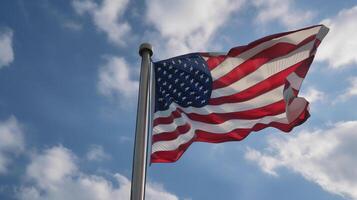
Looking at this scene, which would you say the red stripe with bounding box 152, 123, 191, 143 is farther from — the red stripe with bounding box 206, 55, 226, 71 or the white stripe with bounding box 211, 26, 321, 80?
the red stripe with bounding box 206, 55, 226, 71

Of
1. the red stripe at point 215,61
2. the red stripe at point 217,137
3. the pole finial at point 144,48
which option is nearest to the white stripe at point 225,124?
the red stripe at point 217,137

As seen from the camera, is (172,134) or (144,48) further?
(172,134)

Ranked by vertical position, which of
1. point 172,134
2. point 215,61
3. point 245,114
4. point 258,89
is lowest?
point 172,134

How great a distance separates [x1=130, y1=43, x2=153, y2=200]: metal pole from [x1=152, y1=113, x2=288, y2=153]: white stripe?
3.12ft

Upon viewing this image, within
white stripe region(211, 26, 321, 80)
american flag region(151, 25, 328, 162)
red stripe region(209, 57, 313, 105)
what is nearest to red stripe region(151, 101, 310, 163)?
american flag region(151, 25, 328, 162)

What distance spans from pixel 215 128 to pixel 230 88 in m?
1.17

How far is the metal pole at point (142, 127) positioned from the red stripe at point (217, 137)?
1.02 metres

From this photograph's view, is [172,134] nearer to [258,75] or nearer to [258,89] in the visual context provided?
[258,89]

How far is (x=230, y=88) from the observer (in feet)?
44.4

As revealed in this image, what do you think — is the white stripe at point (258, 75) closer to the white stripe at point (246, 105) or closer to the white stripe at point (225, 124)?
the white stripe at point (246, 105)

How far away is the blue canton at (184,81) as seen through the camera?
1319cm

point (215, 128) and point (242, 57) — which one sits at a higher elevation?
point (242, 57)

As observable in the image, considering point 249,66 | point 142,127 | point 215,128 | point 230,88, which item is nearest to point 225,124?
point 215,128

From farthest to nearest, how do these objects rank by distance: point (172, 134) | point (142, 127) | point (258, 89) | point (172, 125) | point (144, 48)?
point (258, 89) < point (172, 125) < point (172, 134) < point (144, 48) < point (142, 127)
